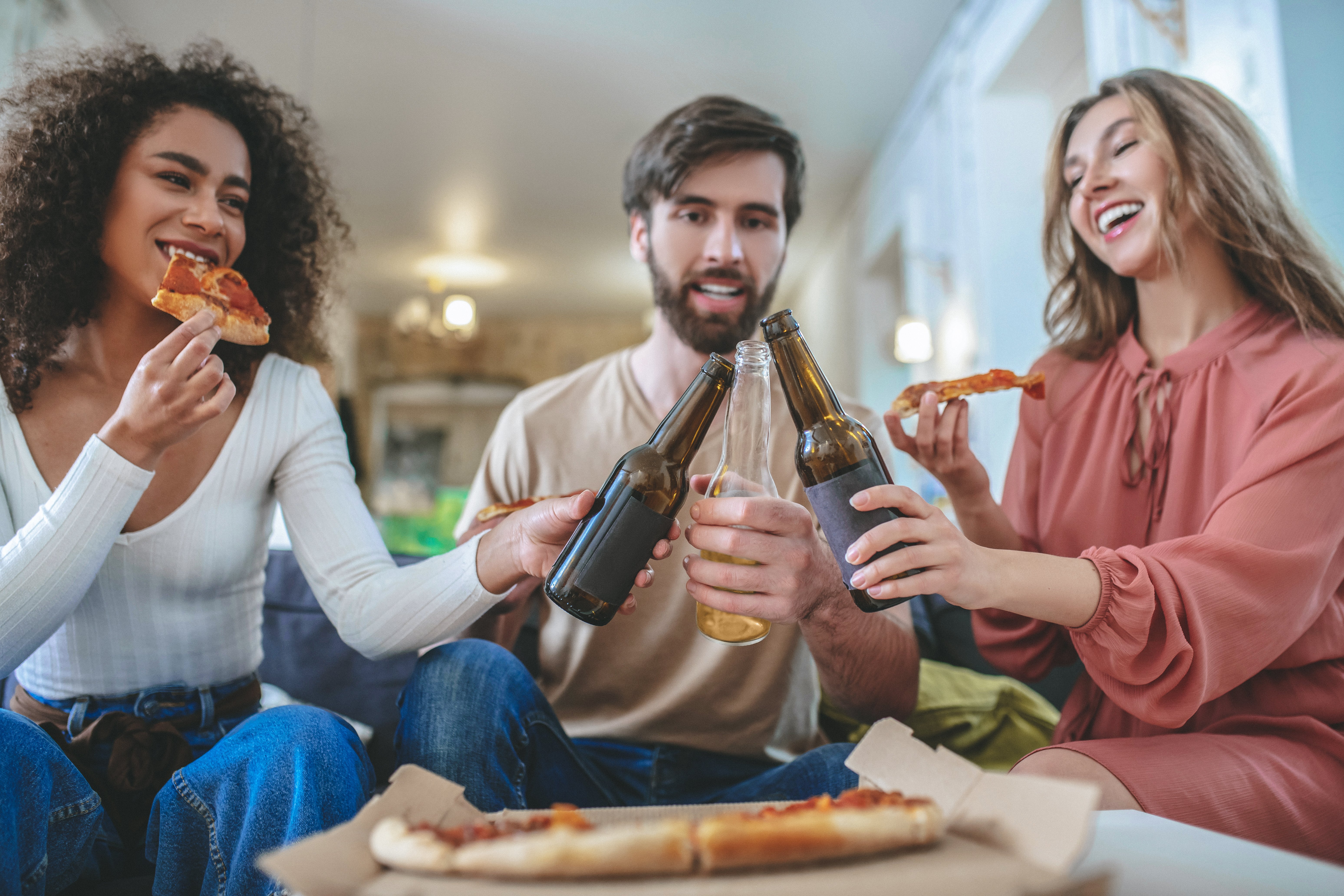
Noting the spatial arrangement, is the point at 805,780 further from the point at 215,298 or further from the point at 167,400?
the point at 215,298

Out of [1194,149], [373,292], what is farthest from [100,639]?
[373,292]

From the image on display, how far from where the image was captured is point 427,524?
8.73m

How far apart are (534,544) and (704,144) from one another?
3.24 feet

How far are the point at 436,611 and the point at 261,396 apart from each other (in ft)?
1.59

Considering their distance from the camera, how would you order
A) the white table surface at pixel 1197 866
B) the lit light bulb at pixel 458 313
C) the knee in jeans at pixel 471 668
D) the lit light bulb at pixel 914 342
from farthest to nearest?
the lit light bulb at pixel 458 313, the lit light bulb at pixel 914 342, the knee in jeans at pixel 471 668, the white table surface at pixel 1197 866

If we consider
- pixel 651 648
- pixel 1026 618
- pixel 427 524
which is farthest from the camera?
pixel 427 524

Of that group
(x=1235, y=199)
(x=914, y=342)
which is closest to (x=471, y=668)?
(x=1235, y=199)

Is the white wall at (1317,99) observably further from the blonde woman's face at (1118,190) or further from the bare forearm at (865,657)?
the bare forearm at (865,657)

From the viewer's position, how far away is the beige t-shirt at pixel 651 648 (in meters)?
1.45

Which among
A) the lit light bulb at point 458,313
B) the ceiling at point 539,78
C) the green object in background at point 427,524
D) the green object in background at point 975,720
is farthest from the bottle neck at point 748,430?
the green object in background at point 427,524

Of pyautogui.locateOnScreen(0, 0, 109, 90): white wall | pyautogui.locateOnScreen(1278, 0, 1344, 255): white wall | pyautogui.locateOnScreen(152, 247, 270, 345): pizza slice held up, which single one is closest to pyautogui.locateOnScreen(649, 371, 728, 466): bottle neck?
pyautogui.locateOnScreen(152, 247, 270, 345): pizza slice held up

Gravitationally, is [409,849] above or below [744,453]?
below

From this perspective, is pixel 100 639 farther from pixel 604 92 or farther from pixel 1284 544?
pixel 604 92

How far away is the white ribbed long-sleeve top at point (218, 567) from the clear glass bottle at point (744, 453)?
33cm
